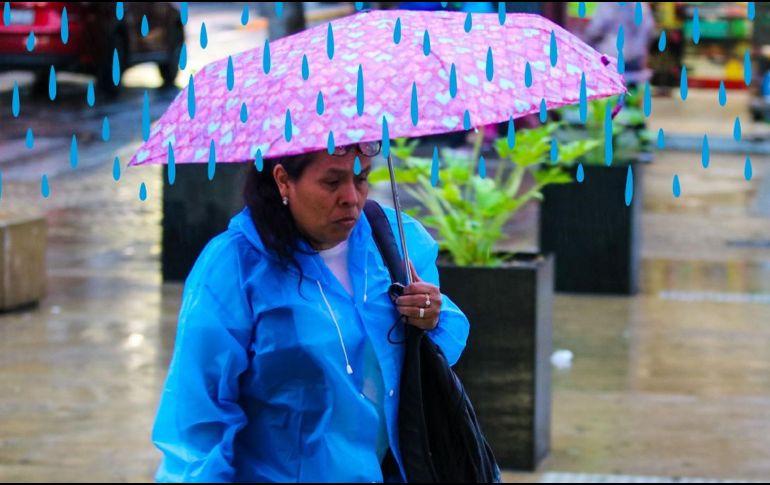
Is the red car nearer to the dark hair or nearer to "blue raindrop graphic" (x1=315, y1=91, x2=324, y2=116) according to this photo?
the dark hair

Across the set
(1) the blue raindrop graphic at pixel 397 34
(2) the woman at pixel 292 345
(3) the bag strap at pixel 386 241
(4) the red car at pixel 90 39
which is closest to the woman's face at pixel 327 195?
(2) the woman at pixel 292 345

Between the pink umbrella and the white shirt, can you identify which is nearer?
the pink umbrella

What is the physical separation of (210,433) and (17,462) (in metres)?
3.55

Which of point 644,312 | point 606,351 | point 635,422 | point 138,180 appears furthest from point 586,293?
point 138,180

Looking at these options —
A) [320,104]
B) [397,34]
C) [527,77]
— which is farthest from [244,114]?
[527,77]

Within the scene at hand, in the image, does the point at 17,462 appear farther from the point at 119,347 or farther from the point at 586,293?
the point at 586,293

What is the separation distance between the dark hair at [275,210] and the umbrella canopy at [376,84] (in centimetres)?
14

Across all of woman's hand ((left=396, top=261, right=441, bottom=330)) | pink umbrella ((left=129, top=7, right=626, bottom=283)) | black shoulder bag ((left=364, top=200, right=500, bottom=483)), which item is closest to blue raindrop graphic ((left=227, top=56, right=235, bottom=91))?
pink umbrella ((left=129, top=7, right=626, bottom=283))

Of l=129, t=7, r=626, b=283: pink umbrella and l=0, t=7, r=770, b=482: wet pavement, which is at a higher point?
l=129, t=7, r=626, b=283: pink umbrella

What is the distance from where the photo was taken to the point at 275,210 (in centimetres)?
319

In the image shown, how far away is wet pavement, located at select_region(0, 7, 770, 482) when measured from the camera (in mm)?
6535

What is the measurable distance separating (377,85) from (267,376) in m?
0.62

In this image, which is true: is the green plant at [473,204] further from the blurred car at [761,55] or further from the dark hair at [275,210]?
the blurred car at [761,55]

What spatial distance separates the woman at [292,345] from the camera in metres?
3.04
